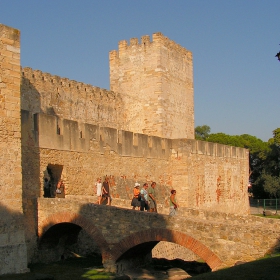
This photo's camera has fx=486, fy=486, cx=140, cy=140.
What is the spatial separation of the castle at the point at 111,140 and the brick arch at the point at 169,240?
2388 mm

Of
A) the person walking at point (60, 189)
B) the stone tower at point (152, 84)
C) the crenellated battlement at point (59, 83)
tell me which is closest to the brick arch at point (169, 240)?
the person walking at point (60, 189)

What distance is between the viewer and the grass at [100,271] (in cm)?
824

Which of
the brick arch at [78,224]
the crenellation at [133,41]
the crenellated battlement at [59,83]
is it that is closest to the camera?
the brick arch at [78,224]

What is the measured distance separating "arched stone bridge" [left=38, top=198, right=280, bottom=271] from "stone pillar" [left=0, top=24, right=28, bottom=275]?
163 centimetres

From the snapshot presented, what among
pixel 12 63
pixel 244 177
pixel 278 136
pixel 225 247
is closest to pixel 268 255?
pixel 225 247

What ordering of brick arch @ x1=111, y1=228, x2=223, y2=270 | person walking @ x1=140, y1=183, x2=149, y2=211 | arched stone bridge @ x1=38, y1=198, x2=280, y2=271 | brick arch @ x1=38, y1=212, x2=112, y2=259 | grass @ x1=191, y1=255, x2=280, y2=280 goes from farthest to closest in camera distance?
person walking @ x1=140, y1=183, x2=149, y2=211, brick arch @ x1=38, y1=212, x2=112, y2=259, brick arch @ x1=111, y1=228, x2=223, y2=270, arched stone bridge @ x1=38, y1=198, x2=280, y2=271, grass @ x1=191, y1=255, x2=280, y2=280

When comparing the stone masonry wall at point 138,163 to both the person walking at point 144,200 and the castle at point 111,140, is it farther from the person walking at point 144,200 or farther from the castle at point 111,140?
the person walking at point 144,200

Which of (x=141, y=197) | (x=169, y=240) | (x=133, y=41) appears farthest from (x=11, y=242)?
(x=133, y=41)

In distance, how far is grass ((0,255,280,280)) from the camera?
27.0ft

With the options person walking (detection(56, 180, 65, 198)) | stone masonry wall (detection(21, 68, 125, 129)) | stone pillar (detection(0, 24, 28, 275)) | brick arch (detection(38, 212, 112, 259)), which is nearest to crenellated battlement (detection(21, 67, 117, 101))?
stone masonry wall (detection(21, 68, 125, 129))

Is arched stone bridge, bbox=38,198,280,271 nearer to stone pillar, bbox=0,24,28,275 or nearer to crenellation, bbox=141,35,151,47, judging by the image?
stone pillar, bbox=0,24,28,275

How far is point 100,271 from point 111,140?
604 cm

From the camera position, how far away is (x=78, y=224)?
12836 mm

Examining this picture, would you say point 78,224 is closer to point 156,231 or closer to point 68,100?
point 156,231
